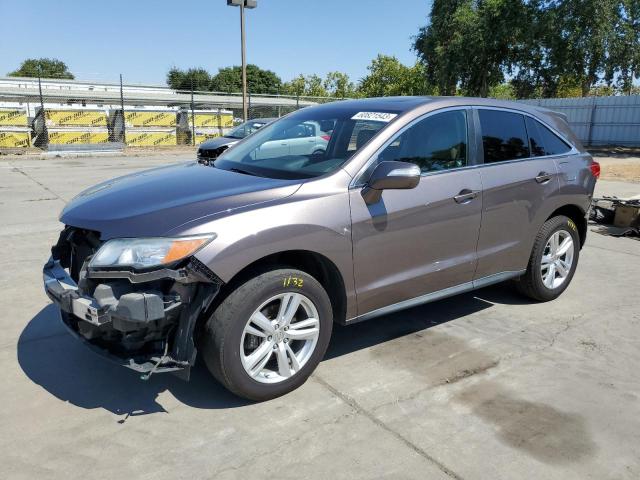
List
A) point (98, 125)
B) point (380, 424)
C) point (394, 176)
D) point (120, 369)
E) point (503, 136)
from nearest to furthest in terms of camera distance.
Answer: point (380, 424)
point (394, 176)
point (120, 369)
point (503, 136)
point (98, 125)

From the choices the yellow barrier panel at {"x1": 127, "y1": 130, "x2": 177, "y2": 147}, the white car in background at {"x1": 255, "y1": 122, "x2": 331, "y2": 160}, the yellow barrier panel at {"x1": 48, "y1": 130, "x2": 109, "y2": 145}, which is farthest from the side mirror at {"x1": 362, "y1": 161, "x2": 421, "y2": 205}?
the yellow barrier panel at {"x1": 127, "y1": 130, "x2": 177, "y2": 147}

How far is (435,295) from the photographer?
396 cm

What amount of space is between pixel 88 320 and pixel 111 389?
0.72 metres

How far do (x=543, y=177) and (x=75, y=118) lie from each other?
23956mm

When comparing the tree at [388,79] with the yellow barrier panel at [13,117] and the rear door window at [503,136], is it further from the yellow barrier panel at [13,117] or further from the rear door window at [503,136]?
the rear door window at [503,136]

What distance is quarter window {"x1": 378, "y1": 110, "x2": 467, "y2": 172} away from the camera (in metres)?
3.71

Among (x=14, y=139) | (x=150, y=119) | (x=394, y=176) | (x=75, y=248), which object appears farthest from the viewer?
(x=150, y=119)

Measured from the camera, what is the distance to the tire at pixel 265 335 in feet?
9.57

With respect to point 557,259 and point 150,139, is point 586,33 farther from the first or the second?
point 557,259

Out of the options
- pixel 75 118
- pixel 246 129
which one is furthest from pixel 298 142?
pixel 75 118

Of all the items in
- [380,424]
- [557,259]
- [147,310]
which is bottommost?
[380,424]

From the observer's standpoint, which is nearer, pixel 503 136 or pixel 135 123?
pixel 503 136

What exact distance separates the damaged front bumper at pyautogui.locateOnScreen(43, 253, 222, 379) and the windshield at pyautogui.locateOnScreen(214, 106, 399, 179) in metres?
1.07

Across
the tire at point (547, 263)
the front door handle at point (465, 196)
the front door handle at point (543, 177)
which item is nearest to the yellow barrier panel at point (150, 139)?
the tire at point (547, 263)
